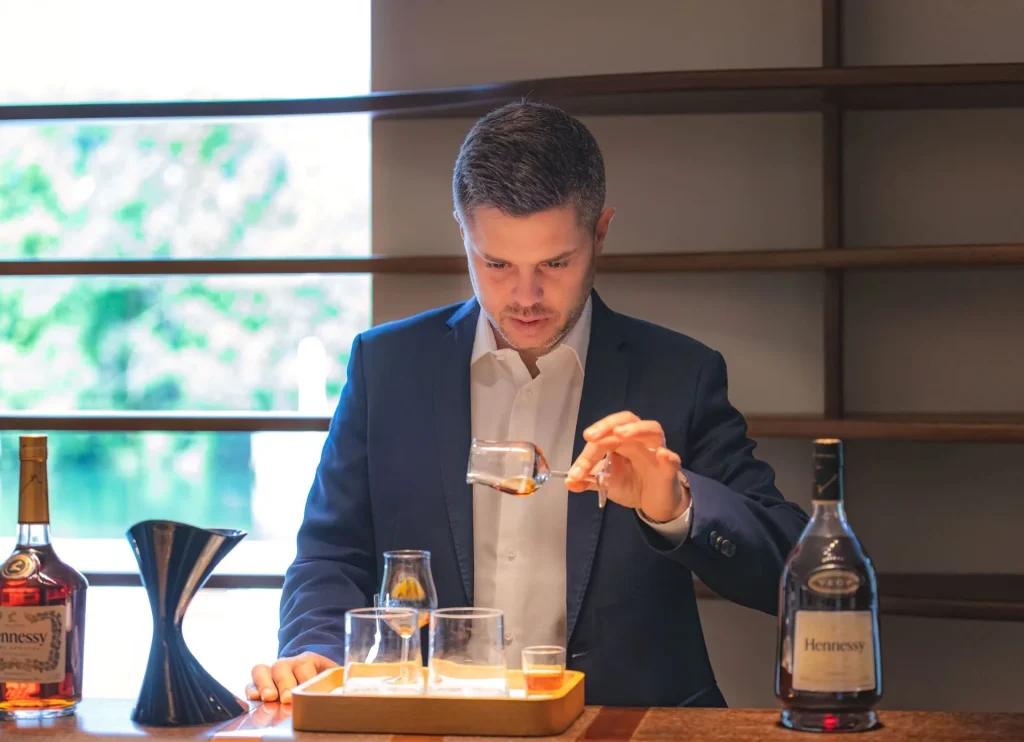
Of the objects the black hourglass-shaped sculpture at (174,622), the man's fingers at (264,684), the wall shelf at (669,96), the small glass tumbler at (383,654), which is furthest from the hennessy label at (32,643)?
the wall shelf at (669,96)

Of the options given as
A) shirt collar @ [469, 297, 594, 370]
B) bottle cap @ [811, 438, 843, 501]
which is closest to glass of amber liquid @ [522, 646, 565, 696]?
bottle cap @ [811, 438, 843, 501]

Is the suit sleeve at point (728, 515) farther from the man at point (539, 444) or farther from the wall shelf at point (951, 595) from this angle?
the wall shelf at point (951, 595)

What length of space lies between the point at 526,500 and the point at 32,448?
0.85 metres

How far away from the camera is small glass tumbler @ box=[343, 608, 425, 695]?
1.34m

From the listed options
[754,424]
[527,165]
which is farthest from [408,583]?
[754,424]

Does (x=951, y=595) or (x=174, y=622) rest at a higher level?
(x=174, y=622)

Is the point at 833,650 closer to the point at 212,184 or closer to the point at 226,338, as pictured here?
the point at 226,338

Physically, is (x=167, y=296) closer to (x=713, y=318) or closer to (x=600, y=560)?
(x=713, y=318)

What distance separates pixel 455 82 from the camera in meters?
3.33

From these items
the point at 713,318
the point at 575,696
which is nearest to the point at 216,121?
the point at 713,318

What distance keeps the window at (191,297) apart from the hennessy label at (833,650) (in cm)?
224

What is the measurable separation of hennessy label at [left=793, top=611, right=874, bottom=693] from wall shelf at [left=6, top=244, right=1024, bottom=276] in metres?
1.64

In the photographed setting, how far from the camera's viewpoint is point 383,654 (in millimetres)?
1359

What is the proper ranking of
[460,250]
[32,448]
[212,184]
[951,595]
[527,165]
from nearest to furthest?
1. [32,448]
2. [527,165]
3. [951,595]
4. [460,250]
5. [212,184]
